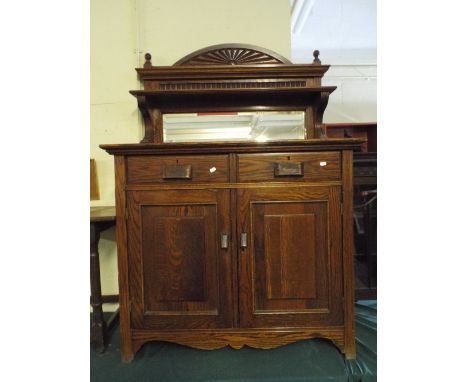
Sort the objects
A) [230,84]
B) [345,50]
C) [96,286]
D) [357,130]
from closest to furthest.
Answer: [96,286]
[230,84]
[345,50]
[357,130]

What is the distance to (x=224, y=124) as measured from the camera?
158 centimetres

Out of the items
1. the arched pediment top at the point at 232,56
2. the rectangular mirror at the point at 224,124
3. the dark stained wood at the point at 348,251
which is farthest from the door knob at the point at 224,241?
the arched pediment top at the point at 232,56

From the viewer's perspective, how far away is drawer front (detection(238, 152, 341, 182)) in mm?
1150

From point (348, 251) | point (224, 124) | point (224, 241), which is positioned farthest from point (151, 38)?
point (348, 251)

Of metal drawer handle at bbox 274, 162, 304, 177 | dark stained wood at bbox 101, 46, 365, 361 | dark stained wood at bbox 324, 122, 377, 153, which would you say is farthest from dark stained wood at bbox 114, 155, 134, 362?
dark stained wood at bbox 324, 122, 377, 153

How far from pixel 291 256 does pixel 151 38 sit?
1.55 m

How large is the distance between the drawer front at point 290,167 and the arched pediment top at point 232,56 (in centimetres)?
74

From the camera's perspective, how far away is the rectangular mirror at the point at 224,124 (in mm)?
1574

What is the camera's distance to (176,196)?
3.80 feet

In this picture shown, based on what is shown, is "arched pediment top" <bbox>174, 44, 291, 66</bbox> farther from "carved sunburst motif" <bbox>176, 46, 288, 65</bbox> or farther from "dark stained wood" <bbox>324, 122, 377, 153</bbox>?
"dark stained wood" <bbox>324, 122, 377, 153</bbox>

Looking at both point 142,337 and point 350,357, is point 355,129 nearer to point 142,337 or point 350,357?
point 350,357

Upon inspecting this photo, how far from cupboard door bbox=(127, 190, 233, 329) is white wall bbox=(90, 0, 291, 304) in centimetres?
71

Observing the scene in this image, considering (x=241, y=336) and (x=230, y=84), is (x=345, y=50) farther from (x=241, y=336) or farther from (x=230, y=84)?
(x=241, y=336)
